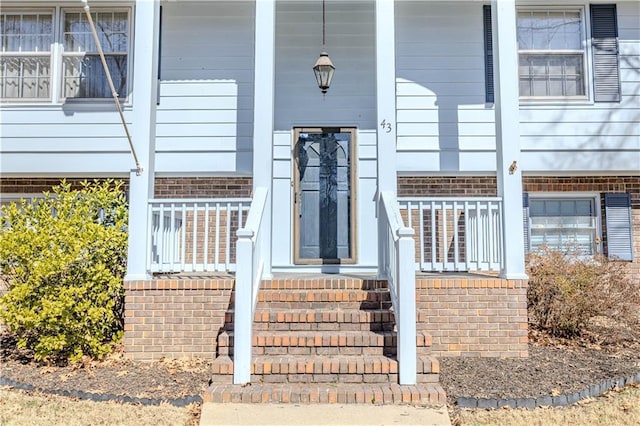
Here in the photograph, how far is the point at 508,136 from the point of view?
17.7 feet

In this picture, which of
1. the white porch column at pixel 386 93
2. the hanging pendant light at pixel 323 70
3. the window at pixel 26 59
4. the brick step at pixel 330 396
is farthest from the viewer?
the window at pixel 26 59

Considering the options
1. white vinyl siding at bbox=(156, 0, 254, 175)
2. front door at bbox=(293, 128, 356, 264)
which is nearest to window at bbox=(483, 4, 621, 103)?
front door at bbox=(293, 128, 356, 264)

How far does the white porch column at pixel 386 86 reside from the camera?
5441 mm

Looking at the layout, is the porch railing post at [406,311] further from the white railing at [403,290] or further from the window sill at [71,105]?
the window sill at [71,105]

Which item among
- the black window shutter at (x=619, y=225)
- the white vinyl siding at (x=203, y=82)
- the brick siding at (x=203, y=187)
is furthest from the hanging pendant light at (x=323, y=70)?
the black window shutter at (x=619, y=225)

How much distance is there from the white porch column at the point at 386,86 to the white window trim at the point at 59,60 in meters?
3.74

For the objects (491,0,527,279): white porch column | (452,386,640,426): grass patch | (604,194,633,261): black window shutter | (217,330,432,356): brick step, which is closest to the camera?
(452,386,640,426): grass patch

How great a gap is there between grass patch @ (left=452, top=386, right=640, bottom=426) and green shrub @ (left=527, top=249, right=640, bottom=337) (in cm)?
173

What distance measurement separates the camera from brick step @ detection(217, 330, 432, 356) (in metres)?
4.30

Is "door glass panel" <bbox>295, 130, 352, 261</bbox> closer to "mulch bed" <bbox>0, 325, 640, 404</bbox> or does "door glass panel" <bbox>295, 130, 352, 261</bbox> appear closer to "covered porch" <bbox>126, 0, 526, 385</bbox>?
"covered porch" <bbox>126, 0, 526, 385</bbox>

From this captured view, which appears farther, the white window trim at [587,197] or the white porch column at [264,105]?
the white window trim at [587,197]

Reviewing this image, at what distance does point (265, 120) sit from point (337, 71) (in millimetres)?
2007

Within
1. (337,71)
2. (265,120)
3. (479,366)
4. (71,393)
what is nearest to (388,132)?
(265,120)

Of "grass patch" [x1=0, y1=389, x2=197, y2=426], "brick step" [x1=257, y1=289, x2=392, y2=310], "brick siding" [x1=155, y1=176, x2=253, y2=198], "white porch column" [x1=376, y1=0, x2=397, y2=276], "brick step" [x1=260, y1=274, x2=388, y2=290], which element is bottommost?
"grass patch" [x1=0, y1=389, x2=197, y2=426]
